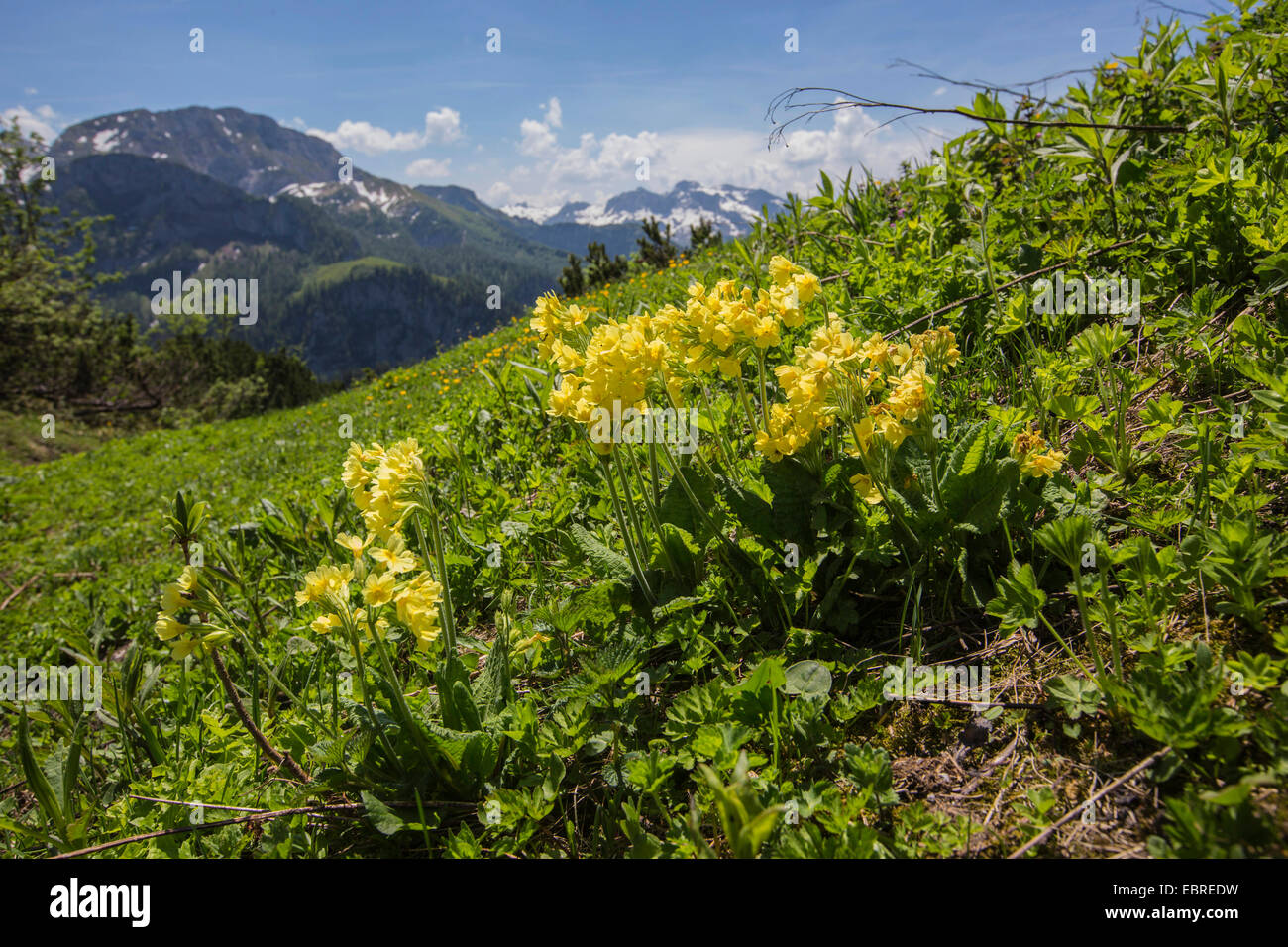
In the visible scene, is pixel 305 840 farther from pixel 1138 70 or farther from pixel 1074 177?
pixel 1138 70

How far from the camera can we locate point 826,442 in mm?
2168

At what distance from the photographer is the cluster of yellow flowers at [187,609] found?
1.55m

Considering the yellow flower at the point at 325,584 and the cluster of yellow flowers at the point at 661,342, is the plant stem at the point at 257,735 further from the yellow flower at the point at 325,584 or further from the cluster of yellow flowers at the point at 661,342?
the cluster of yellow flowers at the point at 661,342

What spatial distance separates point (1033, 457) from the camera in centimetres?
178

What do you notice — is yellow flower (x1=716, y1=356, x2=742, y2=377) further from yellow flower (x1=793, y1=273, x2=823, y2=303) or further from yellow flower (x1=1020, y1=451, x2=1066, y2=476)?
yellow flower (x1=1020, y1=451, x2=1066, y2=476)

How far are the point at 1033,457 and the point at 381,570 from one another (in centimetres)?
175

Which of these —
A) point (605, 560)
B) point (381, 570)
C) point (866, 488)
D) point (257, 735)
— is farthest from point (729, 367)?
point (257, 735)

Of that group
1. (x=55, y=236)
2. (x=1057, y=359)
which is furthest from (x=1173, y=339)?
(x=55, y=236)

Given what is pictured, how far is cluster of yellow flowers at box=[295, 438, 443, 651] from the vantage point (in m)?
1.46

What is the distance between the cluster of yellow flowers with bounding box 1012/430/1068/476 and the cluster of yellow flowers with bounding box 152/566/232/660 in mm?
2119

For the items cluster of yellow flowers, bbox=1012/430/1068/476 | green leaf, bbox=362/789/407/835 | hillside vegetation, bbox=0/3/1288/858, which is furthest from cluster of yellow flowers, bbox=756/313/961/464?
green leaf, bbox=362/789/407/835

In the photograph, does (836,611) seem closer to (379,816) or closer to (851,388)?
(851,388)

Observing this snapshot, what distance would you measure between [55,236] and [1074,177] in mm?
33836

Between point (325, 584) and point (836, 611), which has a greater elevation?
point (325, 584)
